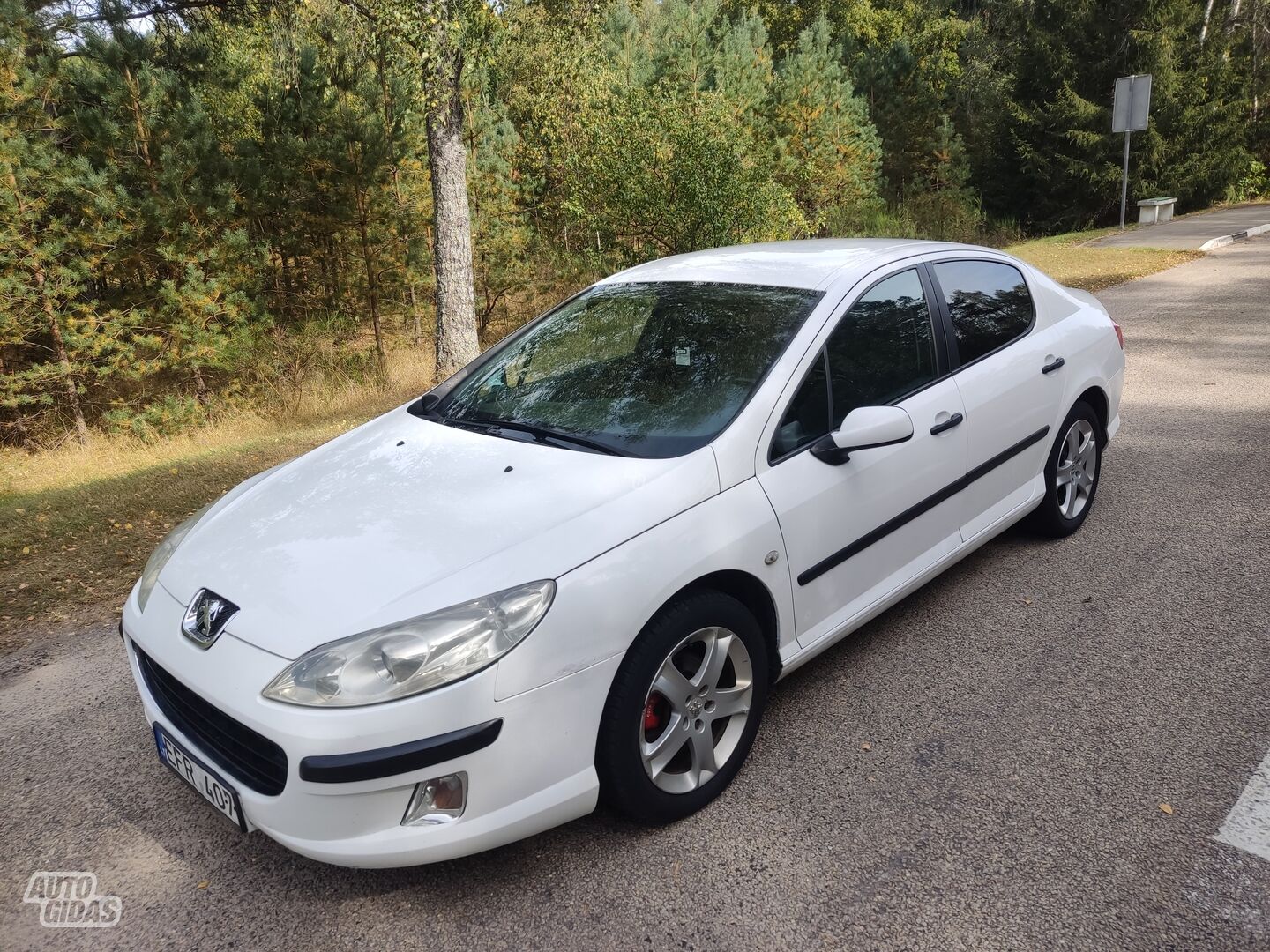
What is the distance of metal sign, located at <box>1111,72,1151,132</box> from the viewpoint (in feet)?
60.1

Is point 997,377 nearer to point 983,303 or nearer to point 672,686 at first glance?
point 983,303

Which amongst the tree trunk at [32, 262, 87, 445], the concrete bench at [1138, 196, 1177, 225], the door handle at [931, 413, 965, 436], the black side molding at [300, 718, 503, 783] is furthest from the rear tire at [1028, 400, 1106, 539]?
the concrete bench at [1138, 196, 1177, 225]

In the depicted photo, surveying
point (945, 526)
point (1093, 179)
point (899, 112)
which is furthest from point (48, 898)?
point (899, 112)

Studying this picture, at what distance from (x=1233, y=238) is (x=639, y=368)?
61.0 feet

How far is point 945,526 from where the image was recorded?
371 cm

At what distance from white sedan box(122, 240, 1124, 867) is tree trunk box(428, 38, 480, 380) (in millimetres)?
5873

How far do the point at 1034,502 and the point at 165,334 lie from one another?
44.0 ft

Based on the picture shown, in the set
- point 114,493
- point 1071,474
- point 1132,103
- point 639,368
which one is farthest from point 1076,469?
point 1132,103

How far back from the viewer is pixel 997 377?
3.92 m

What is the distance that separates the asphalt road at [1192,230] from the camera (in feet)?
57.2

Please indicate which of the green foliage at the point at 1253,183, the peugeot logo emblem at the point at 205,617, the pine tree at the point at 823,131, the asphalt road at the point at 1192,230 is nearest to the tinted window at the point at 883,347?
the peugeot logo emblem at the point at 205,617

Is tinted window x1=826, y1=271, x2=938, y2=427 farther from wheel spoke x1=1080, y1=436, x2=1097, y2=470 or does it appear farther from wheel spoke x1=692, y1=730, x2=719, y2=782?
wheel spoke x1=1080, y1=436, x2=1097, y2=470

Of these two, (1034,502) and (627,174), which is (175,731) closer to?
(1034,502)

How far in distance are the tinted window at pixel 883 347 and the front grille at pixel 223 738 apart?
6.90ft
